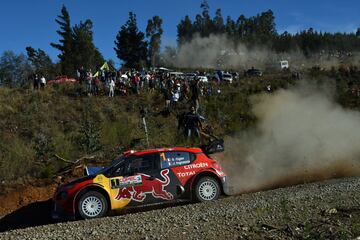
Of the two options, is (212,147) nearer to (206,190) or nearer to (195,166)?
(195,166)

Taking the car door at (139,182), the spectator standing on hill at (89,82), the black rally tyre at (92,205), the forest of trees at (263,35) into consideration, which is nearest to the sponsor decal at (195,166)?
the car door at (139,182)

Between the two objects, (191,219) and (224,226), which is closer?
(224,226)

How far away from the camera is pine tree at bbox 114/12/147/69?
85562mm

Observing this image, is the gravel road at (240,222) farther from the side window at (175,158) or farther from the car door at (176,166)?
the side window at (175,158)

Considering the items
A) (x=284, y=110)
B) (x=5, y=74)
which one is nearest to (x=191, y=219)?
(x=284, y=110)

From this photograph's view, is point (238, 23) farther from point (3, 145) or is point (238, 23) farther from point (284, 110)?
point (3, 145)

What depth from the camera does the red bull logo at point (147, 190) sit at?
39.9 feet

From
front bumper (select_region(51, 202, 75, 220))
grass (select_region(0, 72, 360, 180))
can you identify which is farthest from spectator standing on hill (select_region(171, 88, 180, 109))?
front bumper (select_region(51, 202, 75, 220))

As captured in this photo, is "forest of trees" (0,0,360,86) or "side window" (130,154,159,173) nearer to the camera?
"side window" (130,154,159,173)

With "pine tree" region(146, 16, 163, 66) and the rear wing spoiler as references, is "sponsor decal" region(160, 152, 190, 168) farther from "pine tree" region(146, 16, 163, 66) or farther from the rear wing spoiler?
"pine tree" region(146, 16, 163, 66)

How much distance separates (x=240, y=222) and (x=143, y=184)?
3686 millimetres

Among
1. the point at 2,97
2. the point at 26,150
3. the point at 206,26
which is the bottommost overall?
the point at 26,150

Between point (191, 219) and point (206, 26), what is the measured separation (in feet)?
400

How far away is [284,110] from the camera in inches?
1118
